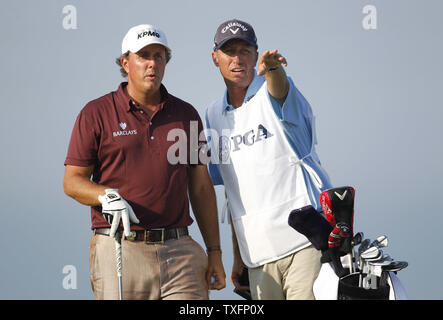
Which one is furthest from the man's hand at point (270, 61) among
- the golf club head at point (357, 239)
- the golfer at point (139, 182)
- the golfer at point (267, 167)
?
the golf club head at point (357, 239)

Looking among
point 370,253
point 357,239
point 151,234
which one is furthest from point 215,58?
point 370,253

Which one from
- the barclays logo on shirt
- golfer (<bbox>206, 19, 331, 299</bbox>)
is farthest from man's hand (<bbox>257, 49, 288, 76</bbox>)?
the barclays logo on shirt

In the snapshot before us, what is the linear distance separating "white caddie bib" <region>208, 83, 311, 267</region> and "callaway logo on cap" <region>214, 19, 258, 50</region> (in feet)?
1.36

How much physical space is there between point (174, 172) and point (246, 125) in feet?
2.01

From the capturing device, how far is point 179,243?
456 cm

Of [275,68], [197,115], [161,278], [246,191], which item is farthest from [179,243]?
[275,68]

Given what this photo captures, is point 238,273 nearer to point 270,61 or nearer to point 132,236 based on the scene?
point 132,236

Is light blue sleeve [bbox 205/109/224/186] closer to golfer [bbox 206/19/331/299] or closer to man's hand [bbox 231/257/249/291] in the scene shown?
golfer [bbox 206/19/331/299]

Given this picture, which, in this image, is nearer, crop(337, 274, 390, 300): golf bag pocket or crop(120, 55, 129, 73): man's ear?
crop(337, 274, 390, 300): golf bag pocket

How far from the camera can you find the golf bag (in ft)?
12.3

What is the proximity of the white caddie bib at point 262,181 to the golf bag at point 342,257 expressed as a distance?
575 millimetres

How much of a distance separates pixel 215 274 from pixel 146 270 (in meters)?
0.55
